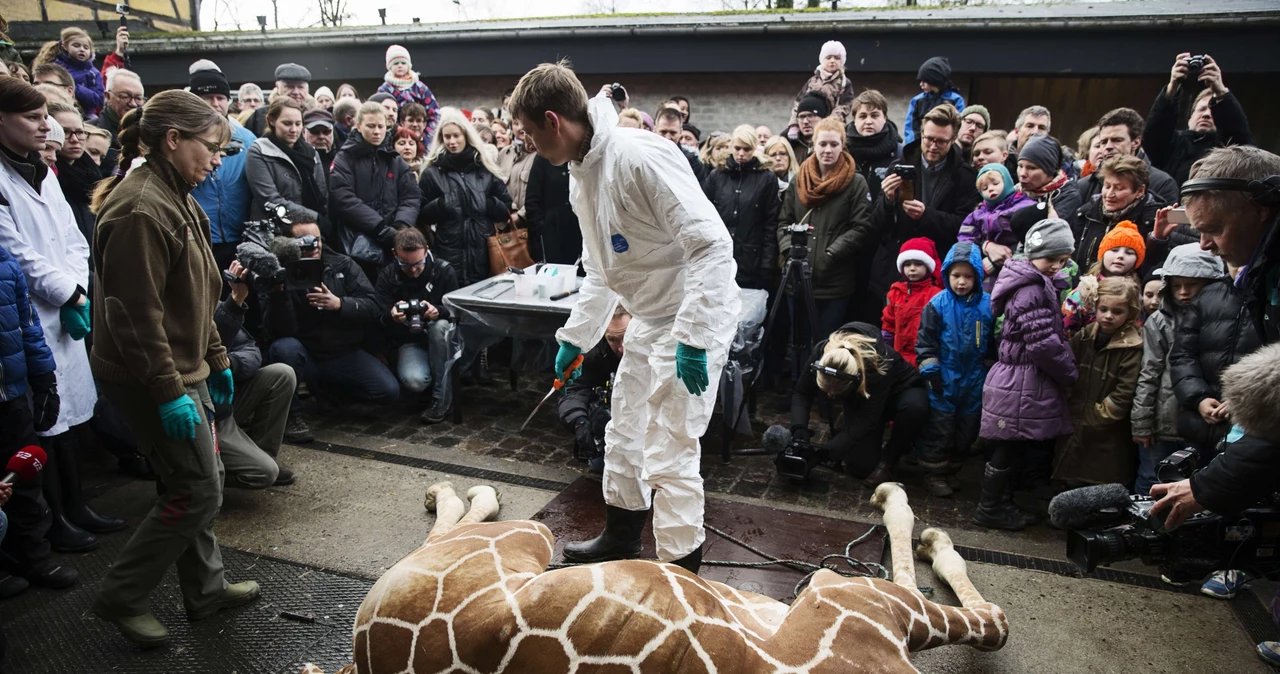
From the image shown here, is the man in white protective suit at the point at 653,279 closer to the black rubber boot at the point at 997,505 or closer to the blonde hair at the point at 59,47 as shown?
the black rubber boot at the point at 997,505

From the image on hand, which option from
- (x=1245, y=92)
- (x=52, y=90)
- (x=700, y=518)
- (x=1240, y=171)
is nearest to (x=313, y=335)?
(x=52, y=90)

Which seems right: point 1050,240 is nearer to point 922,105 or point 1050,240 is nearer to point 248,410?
point 922,105

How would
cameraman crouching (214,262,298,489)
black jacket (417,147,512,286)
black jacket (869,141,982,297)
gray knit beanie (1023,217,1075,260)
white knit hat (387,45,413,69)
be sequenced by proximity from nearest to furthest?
cameraman crouching (214,262,298,489), gray knit beanie (1023,217,1075,260), black jacket (869,141,982,297), black jacket (417,147,512,286), white knit hat (387,45,413,69)

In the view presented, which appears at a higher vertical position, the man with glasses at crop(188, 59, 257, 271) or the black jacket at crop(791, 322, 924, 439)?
the man with glasses at crop(188, 59, 257, 271)

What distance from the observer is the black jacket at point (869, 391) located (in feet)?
15.3

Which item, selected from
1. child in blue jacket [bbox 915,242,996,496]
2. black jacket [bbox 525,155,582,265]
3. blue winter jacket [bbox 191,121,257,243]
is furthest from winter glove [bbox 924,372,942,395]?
blue winter jacket [bbox 191,121,257,243]

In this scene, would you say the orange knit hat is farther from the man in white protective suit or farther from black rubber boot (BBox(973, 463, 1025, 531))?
the man in white protective suit

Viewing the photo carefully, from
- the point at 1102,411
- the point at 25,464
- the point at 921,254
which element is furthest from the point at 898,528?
the point at 25,464

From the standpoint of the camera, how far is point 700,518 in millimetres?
3240

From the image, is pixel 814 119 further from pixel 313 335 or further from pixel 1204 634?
pixel 1204 634

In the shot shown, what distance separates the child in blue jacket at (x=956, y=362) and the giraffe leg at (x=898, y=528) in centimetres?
85

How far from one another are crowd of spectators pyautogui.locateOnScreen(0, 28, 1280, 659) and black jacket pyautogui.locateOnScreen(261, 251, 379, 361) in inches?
0.8

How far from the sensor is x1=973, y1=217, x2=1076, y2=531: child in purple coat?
4.16 meters

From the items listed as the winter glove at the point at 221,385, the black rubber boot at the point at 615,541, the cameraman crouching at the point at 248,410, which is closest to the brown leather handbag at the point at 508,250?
the cameraman crouching at the point at 248,410
